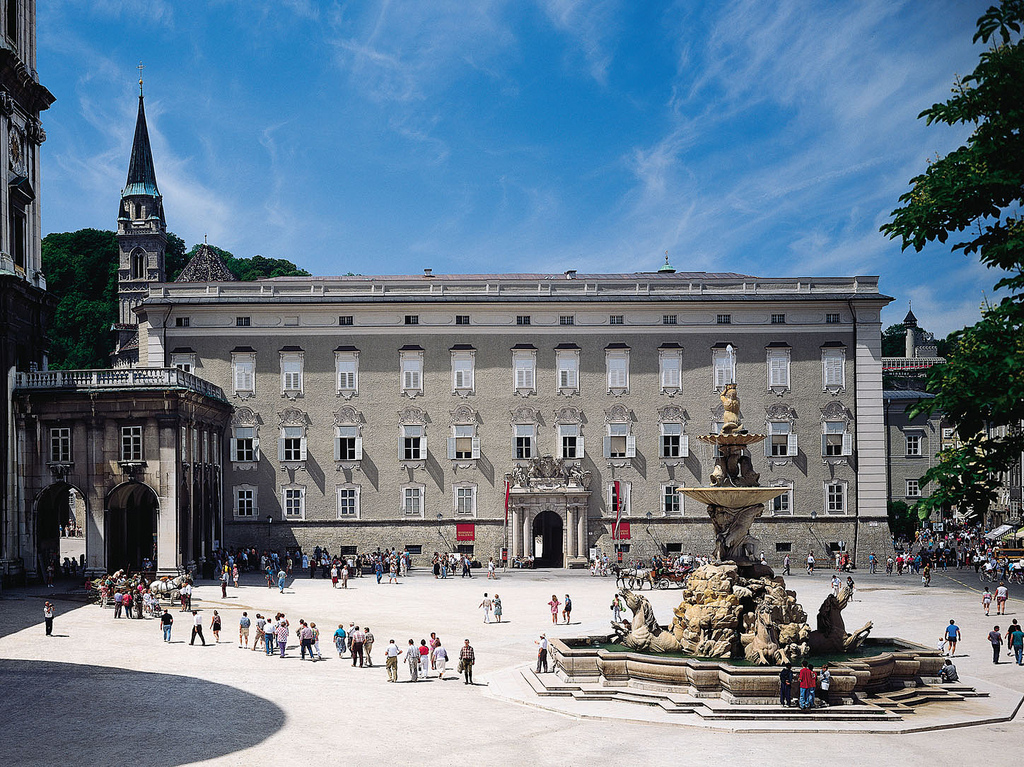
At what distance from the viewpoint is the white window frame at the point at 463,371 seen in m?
61.0

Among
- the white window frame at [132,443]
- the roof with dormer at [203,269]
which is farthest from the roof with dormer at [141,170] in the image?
the white window frame at [132,443]

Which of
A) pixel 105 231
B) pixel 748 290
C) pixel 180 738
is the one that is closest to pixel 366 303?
pixel 748 290

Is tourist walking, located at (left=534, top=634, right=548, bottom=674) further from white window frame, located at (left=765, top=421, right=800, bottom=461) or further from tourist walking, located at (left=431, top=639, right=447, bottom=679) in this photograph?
white window frame, located at (left=765, top=421, right=800, bottom=461)

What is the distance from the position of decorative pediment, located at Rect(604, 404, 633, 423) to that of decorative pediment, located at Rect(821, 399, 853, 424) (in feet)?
38.4

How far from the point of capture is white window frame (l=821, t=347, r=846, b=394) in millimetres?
61500

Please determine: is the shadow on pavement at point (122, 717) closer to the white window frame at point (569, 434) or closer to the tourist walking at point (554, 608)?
the tourist walking at point (554, 608)

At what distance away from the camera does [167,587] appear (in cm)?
4278

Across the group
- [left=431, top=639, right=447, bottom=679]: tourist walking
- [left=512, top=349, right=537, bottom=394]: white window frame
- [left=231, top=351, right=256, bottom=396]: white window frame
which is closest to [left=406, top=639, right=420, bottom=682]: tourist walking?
[left=431, top=639, right=447, bottom=679]: tourist walking

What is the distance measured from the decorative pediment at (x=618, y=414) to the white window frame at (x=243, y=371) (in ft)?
69.0

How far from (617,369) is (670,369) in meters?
3.18

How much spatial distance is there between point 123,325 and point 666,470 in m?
75.4

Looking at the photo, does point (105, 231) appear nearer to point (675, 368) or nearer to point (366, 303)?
point (366, 303)

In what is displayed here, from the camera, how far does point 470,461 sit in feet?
199

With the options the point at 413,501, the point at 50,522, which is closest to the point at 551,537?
the point at 413,501
